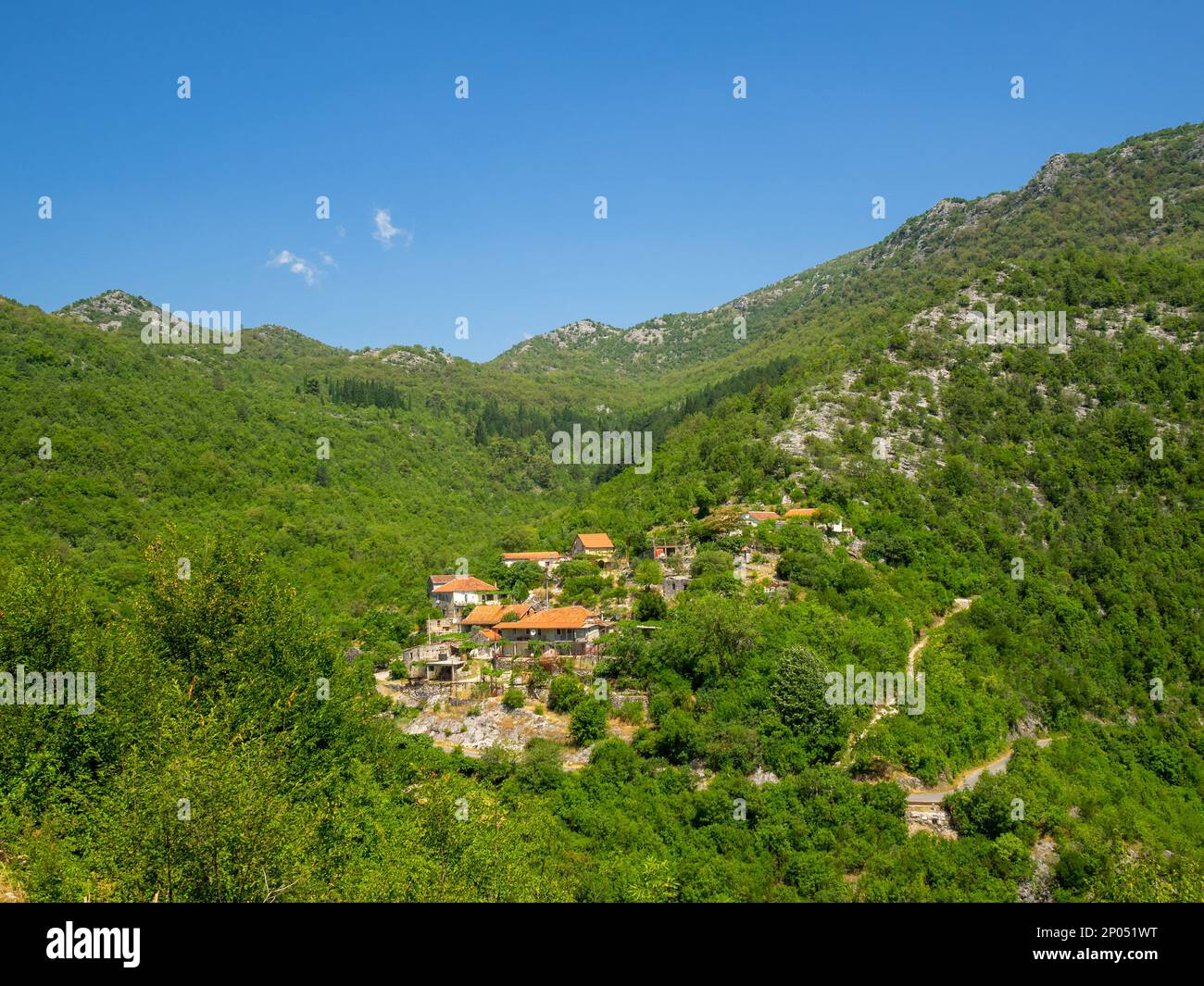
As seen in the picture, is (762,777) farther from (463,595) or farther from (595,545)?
(463,595)

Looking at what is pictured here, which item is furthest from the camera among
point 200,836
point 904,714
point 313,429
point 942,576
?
point 313,429

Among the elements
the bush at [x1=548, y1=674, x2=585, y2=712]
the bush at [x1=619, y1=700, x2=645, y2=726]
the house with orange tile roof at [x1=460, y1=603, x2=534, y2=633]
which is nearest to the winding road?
the bush at [x1=619, y1=700, x2=645, y2=726]

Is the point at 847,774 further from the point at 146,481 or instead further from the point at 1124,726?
the point at 146,481

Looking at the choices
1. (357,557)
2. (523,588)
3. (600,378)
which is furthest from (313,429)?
(600,378)

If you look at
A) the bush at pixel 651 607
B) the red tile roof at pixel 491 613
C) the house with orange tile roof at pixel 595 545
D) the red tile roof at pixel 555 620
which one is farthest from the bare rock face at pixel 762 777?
the house with orange tile roof at pixel 595 545

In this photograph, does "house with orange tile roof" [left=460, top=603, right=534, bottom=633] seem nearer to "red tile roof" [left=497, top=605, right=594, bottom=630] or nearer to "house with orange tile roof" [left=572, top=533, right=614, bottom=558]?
"red tile roof" [left=497, top=605, right=594, bottom=630]
